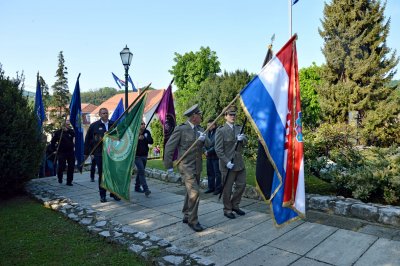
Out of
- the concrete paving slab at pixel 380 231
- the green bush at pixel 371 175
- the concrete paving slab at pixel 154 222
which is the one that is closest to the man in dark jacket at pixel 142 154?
the concrete paving slab at pixel 154 222

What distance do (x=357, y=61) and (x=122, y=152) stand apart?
23.8 meters

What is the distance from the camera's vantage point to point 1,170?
24.8ft

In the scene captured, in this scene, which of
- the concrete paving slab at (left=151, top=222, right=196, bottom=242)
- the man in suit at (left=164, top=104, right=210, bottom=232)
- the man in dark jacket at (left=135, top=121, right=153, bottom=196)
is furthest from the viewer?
the man in dark jacket at (left=135, top=121, right=153, bottom=196)

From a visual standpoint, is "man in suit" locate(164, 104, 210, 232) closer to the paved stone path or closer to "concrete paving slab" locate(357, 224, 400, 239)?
the paved stone path

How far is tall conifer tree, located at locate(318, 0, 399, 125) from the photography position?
24625mm

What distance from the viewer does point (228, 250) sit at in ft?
14.8

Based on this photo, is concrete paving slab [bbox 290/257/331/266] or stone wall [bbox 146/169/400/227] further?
stone wall [bbox 146/169/400/227]

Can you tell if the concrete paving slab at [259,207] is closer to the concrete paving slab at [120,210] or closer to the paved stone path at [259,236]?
the paved stone path at [259,236]

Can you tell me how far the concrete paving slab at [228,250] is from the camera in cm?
425

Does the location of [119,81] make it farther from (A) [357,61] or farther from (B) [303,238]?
(A) [357,61]

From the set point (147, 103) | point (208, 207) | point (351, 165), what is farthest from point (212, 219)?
point (147, 103)

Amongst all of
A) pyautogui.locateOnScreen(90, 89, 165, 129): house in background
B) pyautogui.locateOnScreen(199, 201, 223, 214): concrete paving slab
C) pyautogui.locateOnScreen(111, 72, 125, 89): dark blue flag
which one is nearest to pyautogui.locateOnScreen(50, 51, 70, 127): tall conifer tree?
pyautogui.locateOnScreen(90, 89, 165, 129): house in background

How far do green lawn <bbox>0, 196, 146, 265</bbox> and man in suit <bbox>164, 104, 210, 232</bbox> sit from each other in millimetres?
1376

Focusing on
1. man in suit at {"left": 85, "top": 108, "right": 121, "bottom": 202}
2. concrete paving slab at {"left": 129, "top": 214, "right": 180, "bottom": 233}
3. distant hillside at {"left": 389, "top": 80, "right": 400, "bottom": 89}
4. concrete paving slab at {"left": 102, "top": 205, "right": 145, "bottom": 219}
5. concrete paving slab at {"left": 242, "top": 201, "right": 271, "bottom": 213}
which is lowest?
concrete paving slab at {"left": 129, "top": 214, "right": 180, "bottom": 233}
